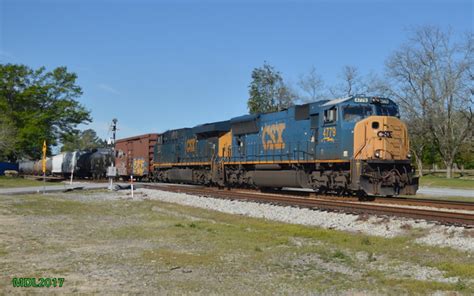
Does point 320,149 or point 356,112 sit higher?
point 356,112

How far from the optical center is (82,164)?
160ft

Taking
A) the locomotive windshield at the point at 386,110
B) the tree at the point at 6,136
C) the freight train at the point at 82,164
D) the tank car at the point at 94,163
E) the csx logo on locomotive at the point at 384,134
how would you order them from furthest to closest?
the freight train at the point at 82,164 → the tank car at the point at 94,163 → the tree at the point at 6,136 → the locomotive windshield at the point at 386,110 → the csx logo on locomotive at the point at 384,134

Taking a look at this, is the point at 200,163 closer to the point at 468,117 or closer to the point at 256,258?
the point at 256,258

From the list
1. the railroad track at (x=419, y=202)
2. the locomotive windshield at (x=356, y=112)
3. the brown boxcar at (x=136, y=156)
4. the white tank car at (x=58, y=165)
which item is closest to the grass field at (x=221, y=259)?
the railroad track at (x=419, y=202)

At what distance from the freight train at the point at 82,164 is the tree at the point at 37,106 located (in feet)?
8.49

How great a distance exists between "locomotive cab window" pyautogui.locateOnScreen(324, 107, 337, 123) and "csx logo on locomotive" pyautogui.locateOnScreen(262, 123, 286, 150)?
328 cm

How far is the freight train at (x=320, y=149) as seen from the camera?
17.5m

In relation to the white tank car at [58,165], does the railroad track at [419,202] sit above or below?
below

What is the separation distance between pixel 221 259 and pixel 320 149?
37.9 ft

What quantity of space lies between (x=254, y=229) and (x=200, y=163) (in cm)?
1753

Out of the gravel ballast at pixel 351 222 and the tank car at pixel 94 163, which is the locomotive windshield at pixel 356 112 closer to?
the gravel ballast at pixel 351 222

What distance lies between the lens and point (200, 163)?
2995cm

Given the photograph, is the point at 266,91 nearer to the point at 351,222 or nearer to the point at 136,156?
the point at 136,156

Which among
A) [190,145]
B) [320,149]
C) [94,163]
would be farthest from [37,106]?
[320,149]
